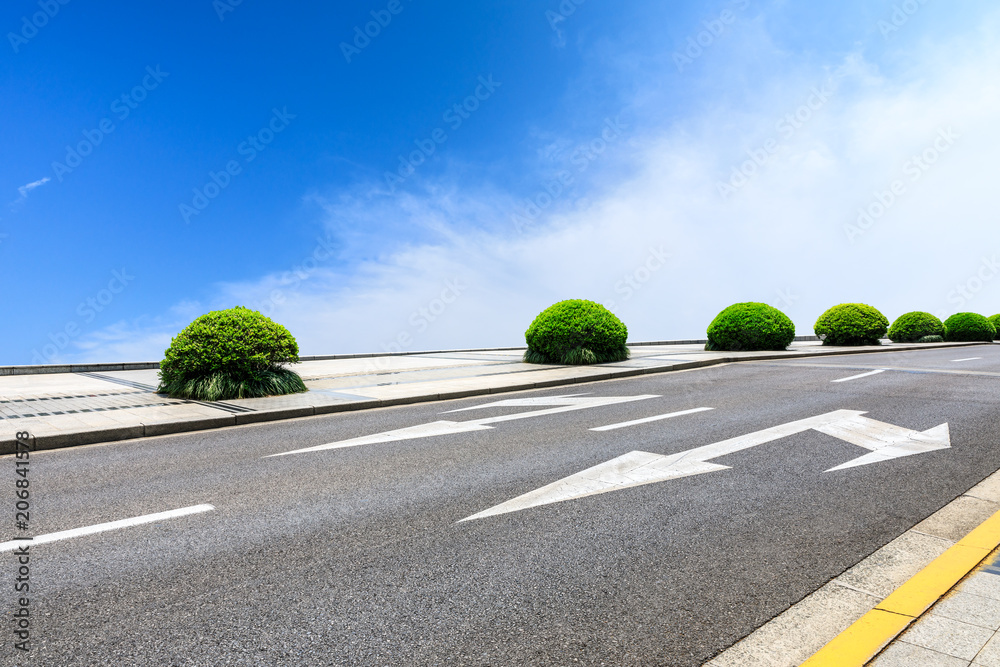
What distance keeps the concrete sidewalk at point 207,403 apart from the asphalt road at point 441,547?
796 mm

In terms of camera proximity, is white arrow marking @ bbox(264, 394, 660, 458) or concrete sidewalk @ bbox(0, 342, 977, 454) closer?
white arrow marking @ bbox(264, 394, 660, 458)

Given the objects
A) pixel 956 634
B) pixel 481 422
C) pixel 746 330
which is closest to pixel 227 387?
pixel 481 422

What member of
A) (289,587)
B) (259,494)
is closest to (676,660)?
(289,587)

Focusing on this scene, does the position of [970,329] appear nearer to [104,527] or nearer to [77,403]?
[77,403]

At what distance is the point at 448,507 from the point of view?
4.51m

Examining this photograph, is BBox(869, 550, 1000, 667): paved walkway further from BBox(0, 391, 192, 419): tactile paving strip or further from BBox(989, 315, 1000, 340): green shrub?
BBox(989, 315, 1000, 340): green shrub

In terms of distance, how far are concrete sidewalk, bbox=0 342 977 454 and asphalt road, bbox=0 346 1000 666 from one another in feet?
2.61

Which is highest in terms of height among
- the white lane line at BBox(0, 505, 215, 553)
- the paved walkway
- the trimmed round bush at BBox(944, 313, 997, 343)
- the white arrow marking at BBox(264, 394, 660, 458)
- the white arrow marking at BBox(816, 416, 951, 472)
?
the trimmed round bush at BBox(944, 313, 997, 343)

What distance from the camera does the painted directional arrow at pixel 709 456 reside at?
15.9 ft

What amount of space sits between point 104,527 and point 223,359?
675cm

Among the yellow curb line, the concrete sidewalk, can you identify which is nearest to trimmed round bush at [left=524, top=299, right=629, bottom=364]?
the concrete sidewalk

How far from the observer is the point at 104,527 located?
166 inches

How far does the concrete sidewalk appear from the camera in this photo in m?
7.88

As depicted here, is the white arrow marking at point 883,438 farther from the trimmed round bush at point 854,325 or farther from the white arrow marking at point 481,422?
the trimmed round bush at point 854,325
